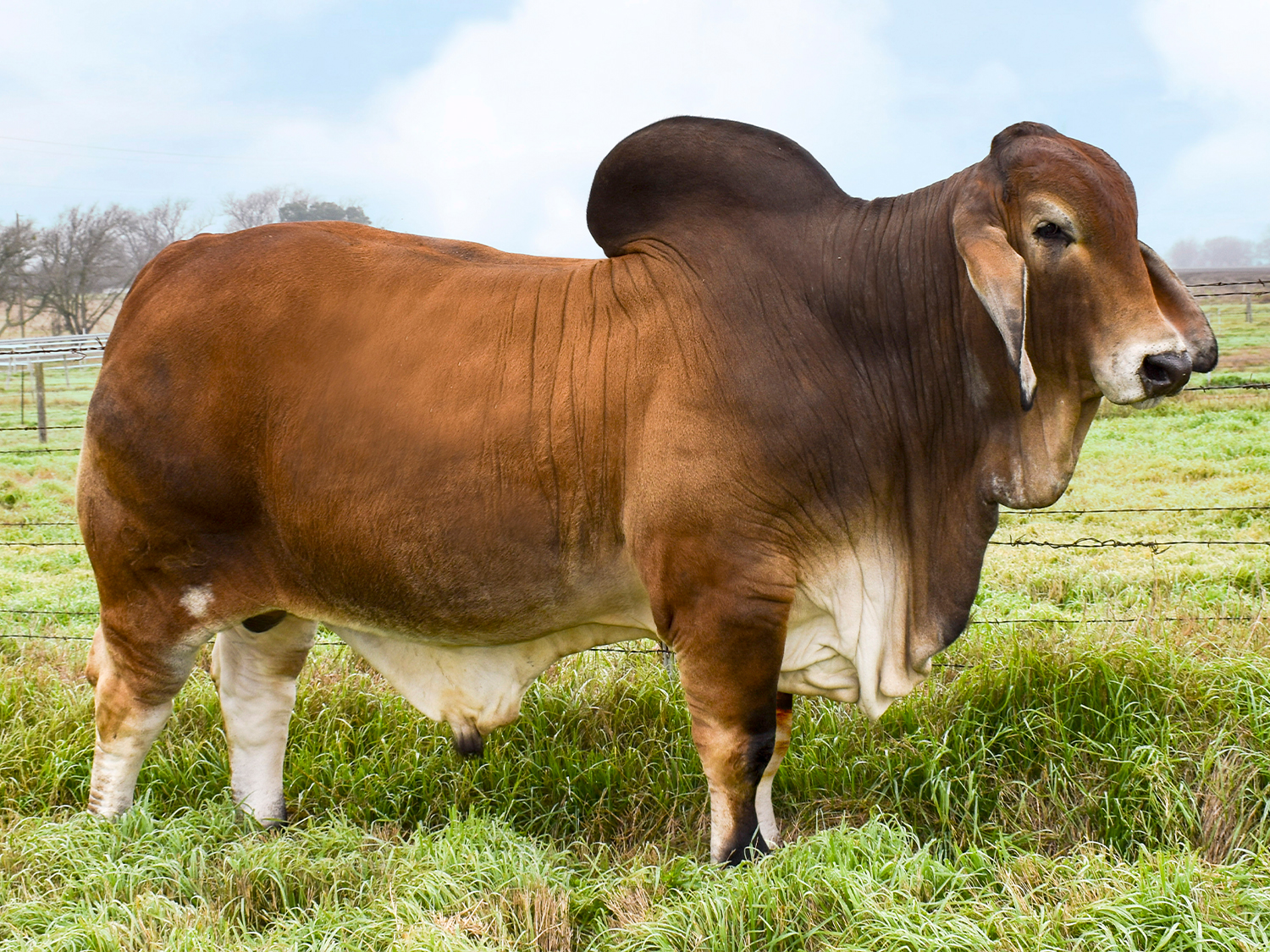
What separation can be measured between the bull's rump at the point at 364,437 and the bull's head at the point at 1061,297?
931 millimetres

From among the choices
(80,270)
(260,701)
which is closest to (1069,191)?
(260,701)

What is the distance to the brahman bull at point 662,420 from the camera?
8.35ft

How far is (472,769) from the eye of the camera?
3623 mm

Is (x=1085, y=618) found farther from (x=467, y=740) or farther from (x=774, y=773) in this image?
(x=467, y=740)

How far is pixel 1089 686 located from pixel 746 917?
1560 millimetres

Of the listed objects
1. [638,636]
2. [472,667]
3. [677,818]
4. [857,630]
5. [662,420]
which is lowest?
[677,818]

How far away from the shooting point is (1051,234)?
250cm

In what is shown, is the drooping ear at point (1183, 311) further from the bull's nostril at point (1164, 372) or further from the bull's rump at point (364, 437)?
the bull's rump at point (364, 437)

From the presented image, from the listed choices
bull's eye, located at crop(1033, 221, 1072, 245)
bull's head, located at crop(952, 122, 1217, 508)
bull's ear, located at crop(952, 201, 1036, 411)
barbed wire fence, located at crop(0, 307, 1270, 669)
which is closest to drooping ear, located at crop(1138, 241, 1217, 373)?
bull's head, located at crop(952, 122, 1217, 508)

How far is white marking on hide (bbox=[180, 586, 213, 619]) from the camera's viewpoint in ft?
9.91

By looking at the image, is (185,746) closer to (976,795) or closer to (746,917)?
(746,917)

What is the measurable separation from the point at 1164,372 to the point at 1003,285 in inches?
16.0

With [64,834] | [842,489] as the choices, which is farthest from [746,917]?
[64,834]

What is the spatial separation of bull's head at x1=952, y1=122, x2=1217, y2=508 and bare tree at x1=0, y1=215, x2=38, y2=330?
22.5m
